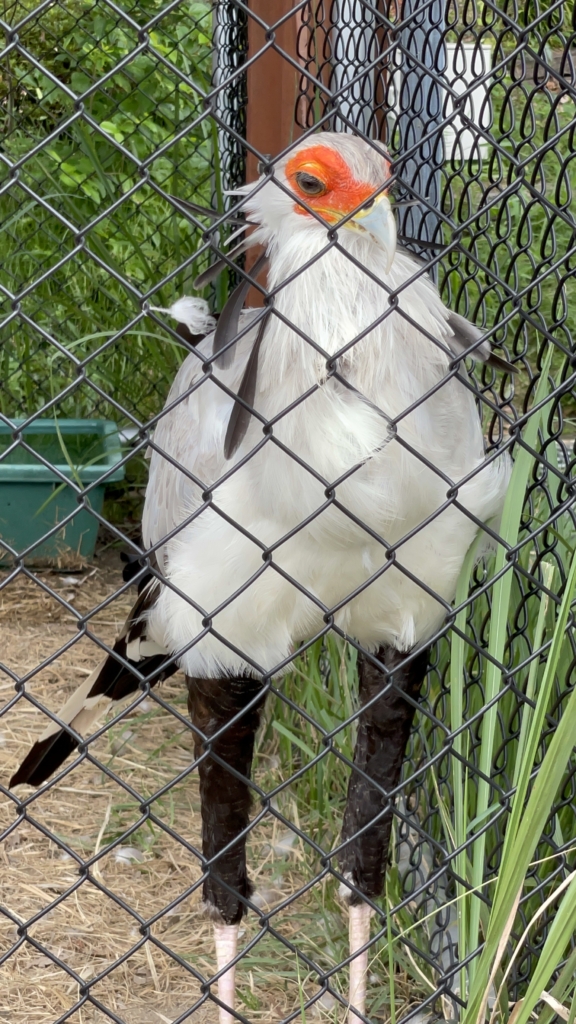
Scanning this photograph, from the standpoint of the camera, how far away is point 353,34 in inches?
100

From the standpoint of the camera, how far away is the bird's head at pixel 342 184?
5.05ft

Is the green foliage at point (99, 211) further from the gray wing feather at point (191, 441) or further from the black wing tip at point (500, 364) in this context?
the black wing tip at point (500, 364)

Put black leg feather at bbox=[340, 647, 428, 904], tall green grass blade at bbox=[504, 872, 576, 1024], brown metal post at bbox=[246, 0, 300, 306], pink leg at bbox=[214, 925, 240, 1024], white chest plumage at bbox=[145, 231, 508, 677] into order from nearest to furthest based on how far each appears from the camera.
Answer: tall green grass blade at bbox=[504, 872, 576, 1024]
white chest plumage at bbox=[145, 231, 508, 677]
black leg feather at bbox=[340, 647, 428, 904]
pink leg at bbox=[214, 925, 240, 1024]
brown metal post at bbox=[246, 0, 300, 306]

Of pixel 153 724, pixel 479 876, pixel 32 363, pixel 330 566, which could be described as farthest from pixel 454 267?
pixel 32 363

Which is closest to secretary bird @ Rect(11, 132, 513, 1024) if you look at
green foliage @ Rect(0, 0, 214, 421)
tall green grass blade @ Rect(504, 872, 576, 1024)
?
tall green grass blade @ Rect(504, 872, 576, 1024)

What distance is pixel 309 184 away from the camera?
1.61 m

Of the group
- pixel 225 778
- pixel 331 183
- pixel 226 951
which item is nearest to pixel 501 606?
pixel 331 183

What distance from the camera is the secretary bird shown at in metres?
1.58

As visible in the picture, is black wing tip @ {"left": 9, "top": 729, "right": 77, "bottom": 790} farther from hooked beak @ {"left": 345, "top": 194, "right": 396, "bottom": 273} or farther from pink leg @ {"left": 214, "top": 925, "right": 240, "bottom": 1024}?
hooked beak @ {"left": 345, "top": 194, "right": 396, "bottom": 273}

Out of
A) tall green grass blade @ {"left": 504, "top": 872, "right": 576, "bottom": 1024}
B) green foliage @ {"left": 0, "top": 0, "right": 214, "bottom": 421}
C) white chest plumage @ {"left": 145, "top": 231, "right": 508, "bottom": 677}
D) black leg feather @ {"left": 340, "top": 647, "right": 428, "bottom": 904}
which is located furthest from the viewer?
green foliage @ {"left": 0, "top": 0, "right": 214, "bottom": 421}

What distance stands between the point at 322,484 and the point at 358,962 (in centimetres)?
112

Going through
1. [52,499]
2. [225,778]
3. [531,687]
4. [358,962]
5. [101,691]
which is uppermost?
[531,687]

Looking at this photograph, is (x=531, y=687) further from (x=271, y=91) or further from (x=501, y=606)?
(x=271, y=91)

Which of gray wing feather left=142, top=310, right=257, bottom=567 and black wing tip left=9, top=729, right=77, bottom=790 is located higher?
gray wing feather left=142, top=310, right=257, bottom=567
